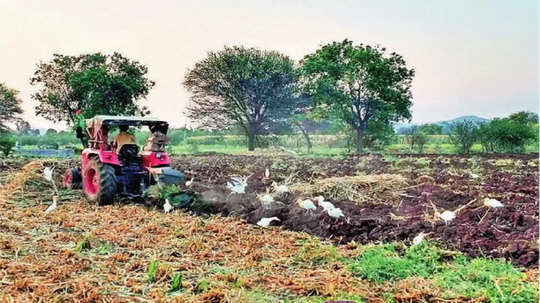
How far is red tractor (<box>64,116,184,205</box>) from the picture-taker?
8.09m

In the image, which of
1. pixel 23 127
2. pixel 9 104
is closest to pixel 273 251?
pixel 9 104

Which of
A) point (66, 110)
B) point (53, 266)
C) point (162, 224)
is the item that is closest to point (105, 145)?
point (162, 224)

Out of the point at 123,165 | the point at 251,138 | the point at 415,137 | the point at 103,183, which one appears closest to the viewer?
the point at 103,183

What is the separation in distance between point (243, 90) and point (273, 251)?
101ft

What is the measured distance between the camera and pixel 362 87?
3169 cm

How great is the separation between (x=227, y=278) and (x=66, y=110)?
2879 cm

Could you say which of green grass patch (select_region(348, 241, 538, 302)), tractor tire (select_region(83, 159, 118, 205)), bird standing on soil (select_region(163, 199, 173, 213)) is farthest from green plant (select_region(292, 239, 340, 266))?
tractor tire (select_region(83, 159, 118, 205))

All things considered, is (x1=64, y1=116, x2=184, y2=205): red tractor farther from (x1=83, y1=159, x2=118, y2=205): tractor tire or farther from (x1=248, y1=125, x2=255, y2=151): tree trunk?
(x1=248, y1=125, x2=255, y2=151): tree trunk

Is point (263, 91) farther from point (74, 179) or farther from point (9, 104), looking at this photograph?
point (74, 179)

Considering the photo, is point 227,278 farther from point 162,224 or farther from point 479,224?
point 479,224

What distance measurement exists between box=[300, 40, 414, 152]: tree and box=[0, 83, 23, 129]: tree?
23.3 meters

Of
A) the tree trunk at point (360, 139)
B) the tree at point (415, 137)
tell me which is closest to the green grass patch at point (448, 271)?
the tree at point (415, 137)

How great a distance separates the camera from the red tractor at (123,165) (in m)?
8.09

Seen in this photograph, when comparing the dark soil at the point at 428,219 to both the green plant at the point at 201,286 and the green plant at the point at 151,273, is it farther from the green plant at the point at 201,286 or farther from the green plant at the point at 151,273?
the green plant at the point at 151,273
